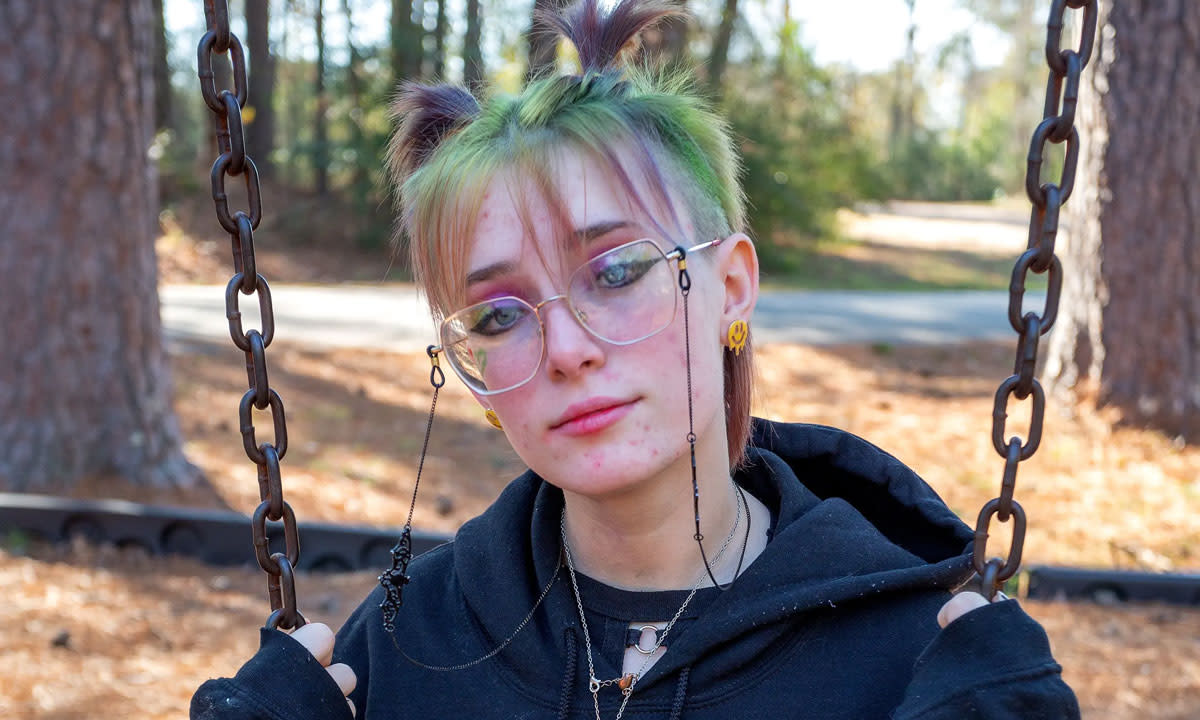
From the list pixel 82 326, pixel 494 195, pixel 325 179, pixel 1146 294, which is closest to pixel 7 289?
pixel 82 326

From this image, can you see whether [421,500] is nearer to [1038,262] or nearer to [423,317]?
[1038,262]

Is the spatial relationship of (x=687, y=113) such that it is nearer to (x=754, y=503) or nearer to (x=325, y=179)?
(x=754, y=503)

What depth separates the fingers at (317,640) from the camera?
1760 mm

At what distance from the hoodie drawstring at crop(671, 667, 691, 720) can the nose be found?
48 centimetres

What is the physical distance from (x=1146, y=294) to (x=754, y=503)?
15.4 ft

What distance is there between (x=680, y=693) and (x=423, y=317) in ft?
29.4

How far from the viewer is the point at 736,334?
1835 mm

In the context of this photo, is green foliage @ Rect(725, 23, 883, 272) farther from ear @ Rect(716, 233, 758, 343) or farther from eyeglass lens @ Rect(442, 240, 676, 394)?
eyeglass lens @ Rect(442, 240, 676, 394)

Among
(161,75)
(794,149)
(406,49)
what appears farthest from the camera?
(161,75)

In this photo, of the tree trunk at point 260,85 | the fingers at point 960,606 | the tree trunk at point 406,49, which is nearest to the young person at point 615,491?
the fingers at point 960,606

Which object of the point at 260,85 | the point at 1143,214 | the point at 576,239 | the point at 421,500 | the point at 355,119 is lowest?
the point at 421,500

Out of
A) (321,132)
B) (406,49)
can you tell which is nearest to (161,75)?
(321,132)

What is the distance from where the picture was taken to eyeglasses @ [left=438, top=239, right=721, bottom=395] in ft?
5.46

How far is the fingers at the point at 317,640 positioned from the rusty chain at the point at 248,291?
4 centimetres
